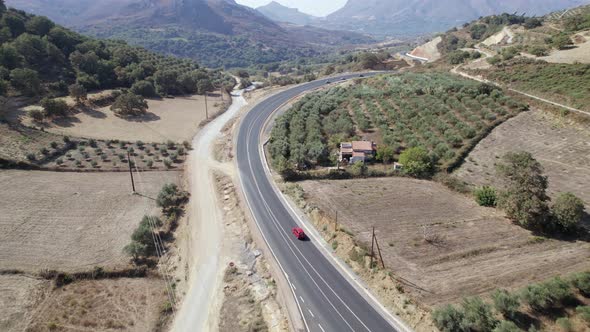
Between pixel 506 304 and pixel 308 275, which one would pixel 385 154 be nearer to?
pixel 308 275

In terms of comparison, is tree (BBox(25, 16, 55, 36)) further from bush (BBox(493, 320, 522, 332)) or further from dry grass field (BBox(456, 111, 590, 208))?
bush (BBox(493, 320, 522, 332))

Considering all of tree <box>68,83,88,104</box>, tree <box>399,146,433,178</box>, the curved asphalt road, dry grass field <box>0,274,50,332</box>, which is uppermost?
tree <box>68,83,88,104</box>

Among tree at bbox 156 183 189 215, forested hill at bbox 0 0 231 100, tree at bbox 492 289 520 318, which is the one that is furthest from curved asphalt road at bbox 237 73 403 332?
forested hill at bbox 0 0 231 100

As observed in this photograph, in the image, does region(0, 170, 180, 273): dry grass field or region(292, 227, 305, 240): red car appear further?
region(292, 227, 305, 240): red car

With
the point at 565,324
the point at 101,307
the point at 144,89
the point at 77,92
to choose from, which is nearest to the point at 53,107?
the point at 77,92

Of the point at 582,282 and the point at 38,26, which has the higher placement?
the point at 38,26

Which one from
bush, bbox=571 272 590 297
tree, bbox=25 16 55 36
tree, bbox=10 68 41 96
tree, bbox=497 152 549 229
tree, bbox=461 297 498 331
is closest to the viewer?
tree, bbox=461 297 498 331

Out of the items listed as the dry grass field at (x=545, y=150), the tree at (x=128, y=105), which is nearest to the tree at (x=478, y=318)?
the dry grass field at (x=545, y=150)

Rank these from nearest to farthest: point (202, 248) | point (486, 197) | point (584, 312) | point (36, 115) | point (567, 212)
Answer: point (584, 312)
point (567, 212)
point (202, 248)
point (486, 197)
point (36, 115)

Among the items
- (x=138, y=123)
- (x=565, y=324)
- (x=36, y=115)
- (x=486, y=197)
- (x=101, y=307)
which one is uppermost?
(x=36, y=115)
